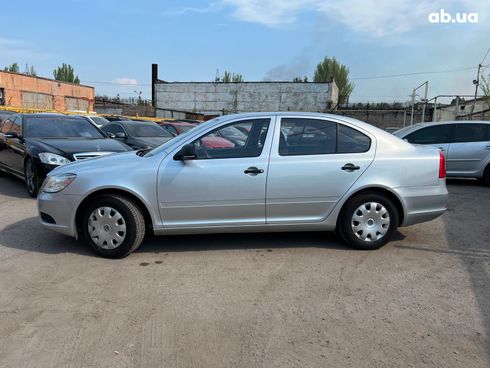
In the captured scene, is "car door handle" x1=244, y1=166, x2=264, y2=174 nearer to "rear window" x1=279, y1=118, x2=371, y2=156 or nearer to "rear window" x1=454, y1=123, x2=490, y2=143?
"rear window" x1=279, y1=118, x2=371, y2=156

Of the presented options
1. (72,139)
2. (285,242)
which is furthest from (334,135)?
(72,139)

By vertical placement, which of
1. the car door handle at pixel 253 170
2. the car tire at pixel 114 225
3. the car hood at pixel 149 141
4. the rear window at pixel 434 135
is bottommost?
the car tire at pixel 114 225

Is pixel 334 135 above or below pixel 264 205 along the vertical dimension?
above

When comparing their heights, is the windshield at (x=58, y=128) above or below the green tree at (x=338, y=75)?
below

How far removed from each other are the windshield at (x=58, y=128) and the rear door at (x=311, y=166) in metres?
5.27

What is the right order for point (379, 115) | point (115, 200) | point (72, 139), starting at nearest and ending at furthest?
point (115, 200)
point (72, 139)
point (379, 115)

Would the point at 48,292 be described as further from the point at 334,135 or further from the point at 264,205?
the point at 334,135

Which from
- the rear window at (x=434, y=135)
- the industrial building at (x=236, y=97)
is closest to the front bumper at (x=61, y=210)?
the rear window at (x=434, y=135)

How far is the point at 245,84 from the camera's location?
5069 cm

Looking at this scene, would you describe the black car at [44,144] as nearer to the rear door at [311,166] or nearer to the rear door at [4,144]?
the rear door at [4,144]

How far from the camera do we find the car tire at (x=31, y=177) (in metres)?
7.48

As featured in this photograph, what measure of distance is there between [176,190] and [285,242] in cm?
153

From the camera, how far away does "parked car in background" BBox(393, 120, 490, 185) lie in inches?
377

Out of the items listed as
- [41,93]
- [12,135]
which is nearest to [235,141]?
[12,135]
